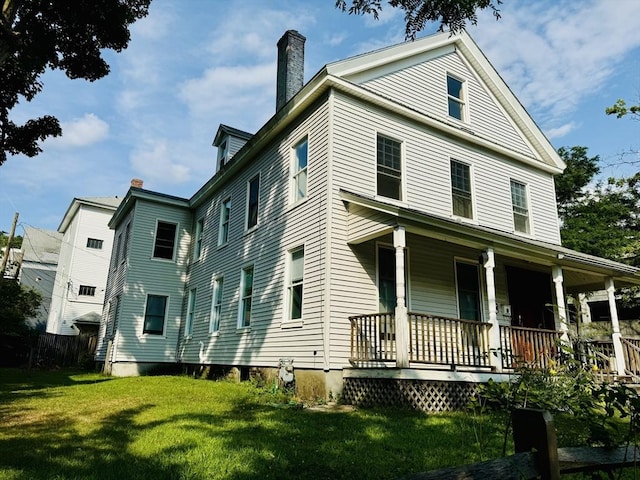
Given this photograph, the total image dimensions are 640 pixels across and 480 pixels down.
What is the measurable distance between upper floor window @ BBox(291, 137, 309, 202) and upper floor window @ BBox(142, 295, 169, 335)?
8.38m

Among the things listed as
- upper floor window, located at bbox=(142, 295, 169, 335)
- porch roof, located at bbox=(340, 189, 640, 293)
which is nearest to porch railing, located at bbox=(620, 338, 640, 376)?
porch roof, located at bbox=(340, 189, 640, 293)

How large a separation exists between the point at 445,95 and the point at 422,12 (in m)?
7.73

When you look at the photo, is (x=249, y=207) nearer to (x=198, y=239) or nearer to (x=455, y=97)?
(x=198, y=239)

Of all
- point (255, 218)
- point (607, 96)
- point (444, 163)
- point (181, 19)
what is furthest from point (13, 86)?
point (607, 96)

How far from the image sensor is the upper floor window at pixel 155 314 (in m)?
16.4

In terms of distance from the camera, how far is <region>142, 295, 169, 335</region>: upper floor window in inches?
647

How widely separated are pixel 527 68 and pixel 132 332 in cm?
1460

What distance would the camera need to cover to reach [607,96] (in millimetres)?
17172

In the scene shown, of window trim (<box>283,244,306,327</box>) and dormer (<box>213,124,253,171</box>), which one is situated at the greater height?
dormer (<box>213,124,253,171</box>)

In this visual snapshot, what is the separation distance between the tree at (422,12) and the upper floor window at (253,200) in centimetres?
786

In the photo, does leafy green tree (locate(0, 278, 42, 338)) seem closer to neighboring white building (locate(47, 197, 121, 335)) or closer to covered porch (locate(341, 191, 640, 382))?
neighboring white building (locate(47, 197, 121, 335))

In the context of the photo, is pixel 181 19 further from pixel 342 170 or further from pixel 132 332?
pixel 132 332

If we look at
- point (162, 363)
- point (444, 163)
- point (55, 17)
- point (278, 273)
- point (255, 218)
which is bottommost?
point (162, 363)

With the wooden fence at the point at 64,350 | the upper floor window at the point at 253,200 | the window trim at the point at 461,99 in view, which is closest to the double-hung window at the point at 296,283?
the upper floor window at the point at 253,200
